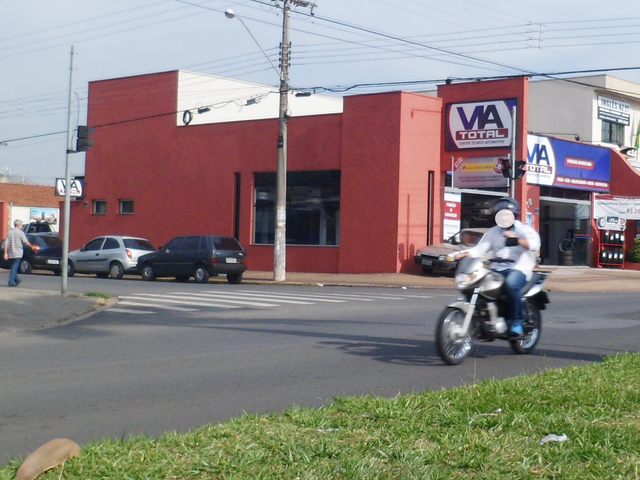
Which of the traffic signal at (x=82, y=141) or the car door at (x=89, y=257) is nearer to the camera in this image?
the traffic signal at (x=82, y=141)

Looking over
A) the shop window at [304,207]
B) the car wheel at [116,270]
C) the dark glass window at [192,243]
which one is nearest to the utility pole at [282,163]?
the dark glass window at [192,243]

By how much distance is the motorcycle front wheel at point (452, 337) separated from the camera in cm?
885

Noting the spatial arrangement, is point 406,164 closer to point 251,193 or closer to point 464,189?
point 464,189

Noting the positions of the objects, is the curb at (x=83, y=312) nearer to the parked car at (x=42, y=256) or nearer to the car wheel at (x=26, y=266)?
the parked car at (x=42, y=256)

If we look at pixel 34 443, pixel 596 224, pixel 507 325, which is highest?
pixel 596 224

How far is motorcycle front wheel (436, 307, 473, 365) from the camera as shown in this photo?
29.0 ft

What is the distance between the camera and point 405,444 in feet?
16.1

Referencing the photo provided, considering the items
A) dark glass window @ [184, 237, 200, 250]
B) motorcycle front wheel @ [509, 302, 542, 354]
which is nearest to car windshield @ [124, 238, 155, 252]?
dark glass window @ [184, 237, 200, 250]

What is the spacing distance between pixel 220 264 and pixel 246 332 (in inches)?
550

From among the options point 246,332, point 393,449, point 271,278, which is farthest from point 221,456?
point 271,278

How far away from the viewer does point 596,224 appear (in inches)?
1358

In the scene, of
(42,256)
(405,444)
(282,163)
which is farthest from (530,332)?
(42,256)

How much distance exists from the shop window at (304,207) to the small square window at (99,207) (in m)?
9.54

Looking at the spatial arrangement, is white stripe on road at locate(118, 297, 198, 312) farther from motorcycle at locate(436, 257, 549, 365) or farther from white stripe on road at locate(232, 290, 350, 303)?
motorcycle at locate(436, 257, 549, 365)
